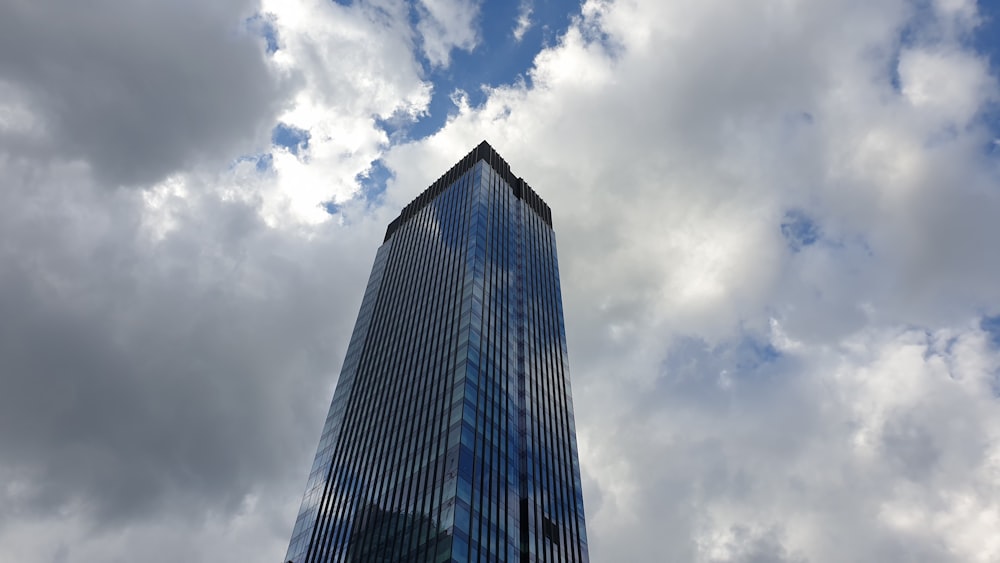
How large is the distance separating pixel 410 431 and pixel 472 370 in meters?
11.0

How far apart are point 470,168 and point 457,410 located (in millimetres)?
63936

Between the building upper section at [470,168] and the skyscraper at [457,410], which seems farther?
the building upper section at [470,168]

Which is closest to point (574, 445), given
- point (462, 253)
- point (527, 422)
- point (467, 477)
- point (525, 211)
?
point (527, 422)

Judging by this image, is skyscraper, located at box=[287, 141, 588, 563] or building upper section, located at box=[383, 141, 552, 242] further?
building upper section, located at box=[383, 141, 552, 242]

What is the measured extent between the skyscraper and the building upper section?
3127 millimetres

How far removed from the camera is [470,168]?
133000mm

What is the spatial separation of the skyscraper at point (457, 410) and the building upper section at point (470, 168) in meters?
3.13

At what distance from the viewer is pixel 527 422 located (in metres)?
89.7

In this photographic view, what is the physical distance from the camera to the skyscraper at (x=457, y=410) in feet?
240

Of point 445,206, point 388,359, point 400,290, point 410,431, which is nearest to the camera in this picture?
point 410,431

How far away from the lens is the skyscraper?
240ft

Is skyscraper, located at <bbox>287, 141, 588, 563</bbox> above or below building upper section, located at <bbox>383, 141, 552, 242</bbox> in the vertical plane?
below

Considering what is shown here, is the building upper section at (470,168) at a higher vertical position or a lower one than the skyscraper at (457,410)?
higher

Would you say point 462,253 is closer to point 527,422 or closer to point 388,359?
point 388,359
